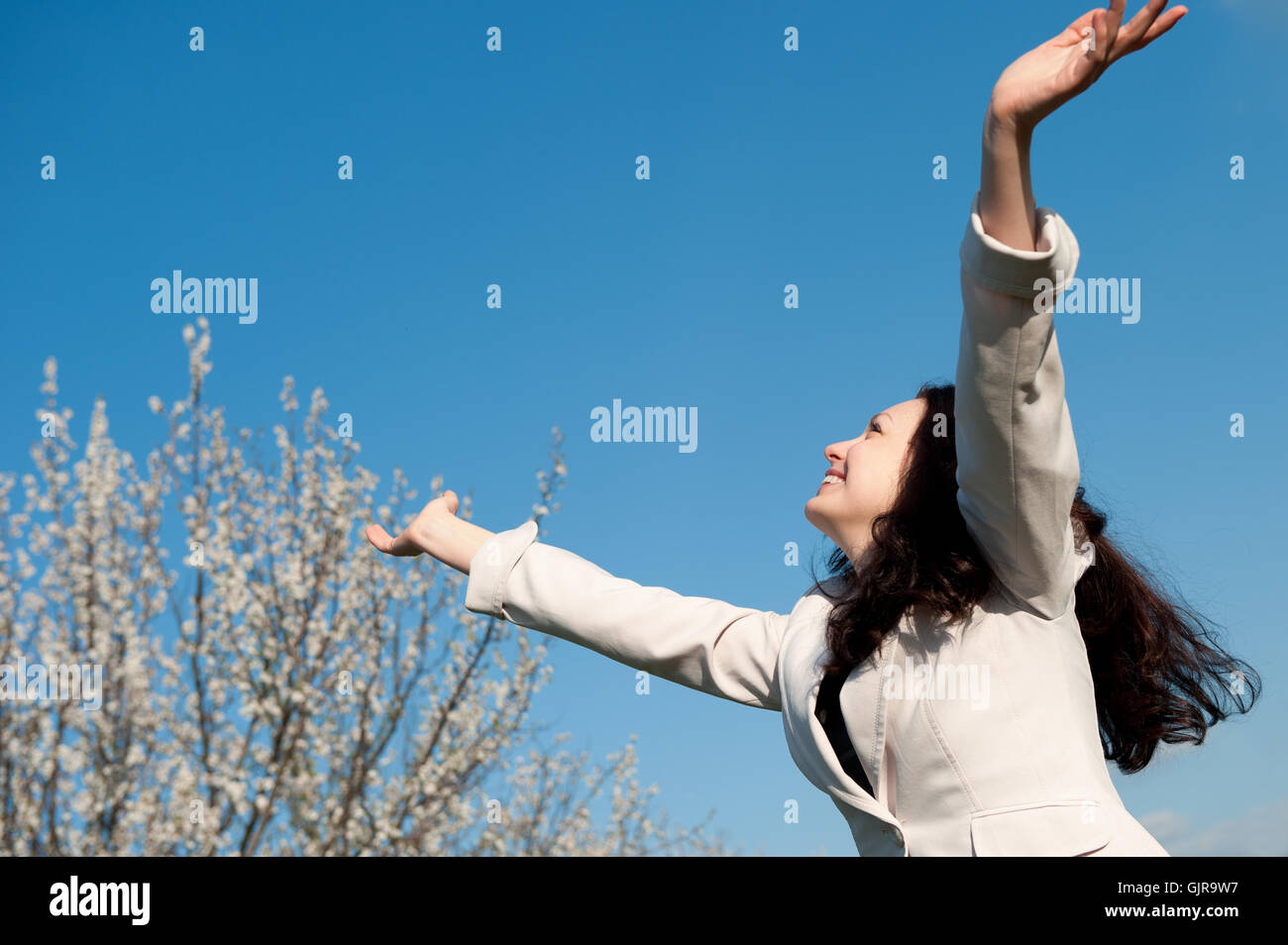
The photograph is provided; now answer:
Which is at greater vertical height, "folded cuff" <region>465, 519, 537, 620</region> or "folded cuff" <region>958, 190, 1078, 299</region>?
"folded cuff" <region>958, 190, 1078, 299</region>

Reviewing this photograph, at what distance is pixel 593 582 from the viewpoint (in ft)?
6.26

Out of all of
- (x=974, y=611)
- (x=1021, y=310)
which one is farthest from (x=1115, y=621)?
(x=1021, y=310)

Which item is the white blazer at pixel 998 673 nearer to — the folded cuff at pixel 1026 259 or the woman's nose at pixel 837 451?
the folded cuff at pixel 1026 259

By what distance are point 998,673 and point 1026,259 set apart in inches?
24.6

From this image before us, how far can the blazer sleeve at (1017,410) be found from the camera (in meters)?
1.28

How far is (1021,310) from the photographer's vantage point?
1.30 meters

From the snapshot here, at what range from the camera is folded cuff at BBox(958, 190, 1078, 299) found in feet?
4.13

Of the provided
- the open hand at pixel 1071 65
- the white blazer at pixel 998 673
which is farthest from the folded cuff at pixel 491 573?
the open hand at pixel 1071 65

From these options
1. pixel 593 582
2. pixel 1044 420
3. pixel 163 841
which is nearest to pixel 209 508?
pixel 163 841

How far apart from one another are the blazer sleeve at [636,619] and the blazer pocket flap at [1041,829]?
455 mm

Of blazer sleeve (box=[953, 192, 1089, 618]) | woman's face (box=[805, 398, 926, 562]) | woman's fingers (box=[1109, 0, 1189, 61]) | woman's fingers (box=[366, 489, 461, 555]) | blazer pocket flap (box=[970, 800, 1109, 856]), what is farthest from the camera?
woman's fingers (box=[366, 489, 461, 555])

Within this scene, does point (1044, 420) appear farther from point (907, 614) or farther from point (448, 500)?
point (448, 500)

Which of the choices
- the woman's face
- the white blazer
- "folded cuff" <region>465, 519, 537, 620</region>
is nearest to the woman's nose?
the woman's face

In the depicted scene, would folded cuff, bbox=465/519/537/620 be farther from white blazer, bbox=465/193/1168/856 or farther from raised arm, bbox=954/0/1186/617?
raised arm, bbox=954/0/1186/617
